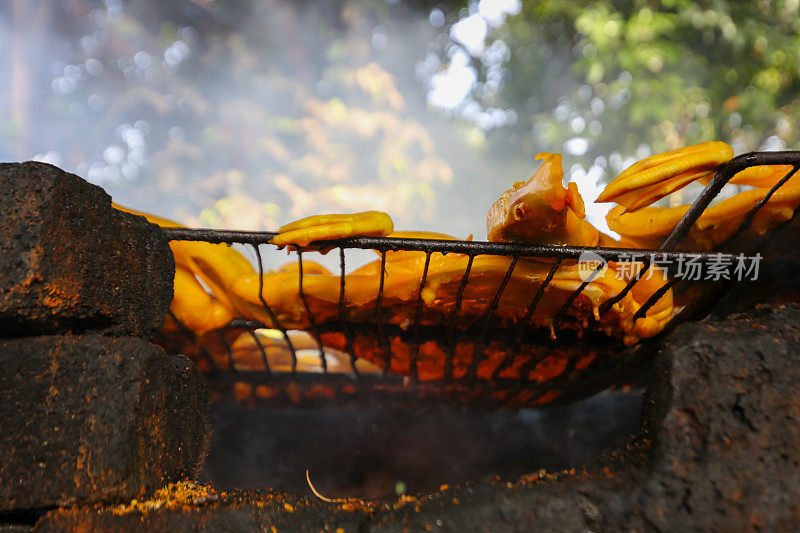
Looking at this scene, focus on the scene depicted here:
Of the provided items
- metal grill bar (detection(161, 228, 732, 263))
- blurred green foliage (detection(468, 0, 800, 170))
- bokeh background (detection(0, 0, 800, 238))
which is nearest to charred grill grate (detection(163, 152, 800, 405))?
metal grill bar (detection(161, 228, 732, 263))

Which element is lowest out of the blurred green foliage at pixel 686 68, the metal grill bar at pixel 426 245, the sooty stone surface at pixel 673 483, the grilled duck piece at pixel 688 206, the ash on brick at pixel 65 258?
the sooty stone surface at pixel 673 483

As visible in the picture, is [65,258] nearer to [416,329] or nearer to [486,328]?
[416,329]

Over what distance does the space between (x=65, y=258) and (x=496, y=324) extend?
1.59 metres

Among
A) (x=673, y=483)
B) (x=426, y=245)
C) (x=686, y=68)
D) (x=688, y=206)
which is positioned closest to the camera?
(x=673, y=483)

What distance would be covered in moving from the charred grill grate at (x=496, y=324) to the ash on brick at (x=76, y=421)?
52cm

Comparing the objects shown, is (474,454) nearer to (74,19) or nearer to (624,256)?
(624,256)

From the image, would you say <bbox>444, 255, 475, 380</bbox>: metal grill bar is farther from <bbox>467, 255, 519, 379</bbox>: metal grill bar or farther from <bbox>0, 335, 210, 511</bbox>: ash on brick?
<bbox>0, 335, 210, 511</bbox>: ash on brick

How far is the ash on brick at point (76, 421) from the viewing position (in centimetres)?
119

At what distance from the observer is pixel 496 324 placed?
79.5 inches

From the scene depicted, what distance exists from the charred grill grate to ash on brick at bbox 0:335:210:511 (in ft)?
1.71

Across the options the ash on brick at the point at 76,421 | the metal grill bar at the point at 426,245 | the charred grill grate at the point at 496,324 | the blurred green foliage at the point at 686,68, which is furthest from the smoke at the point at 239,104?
the ash on brick at the point at 76,421

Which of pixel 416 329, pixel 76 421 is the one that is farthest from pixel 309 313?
pixel 76 421

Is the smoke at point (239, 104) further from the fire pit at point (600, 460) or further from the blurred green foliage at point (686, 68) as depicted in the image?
the fire pit at point (600, 460)

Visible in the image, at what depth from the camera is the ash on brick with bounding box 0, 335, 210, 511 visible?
1189 millimetres
